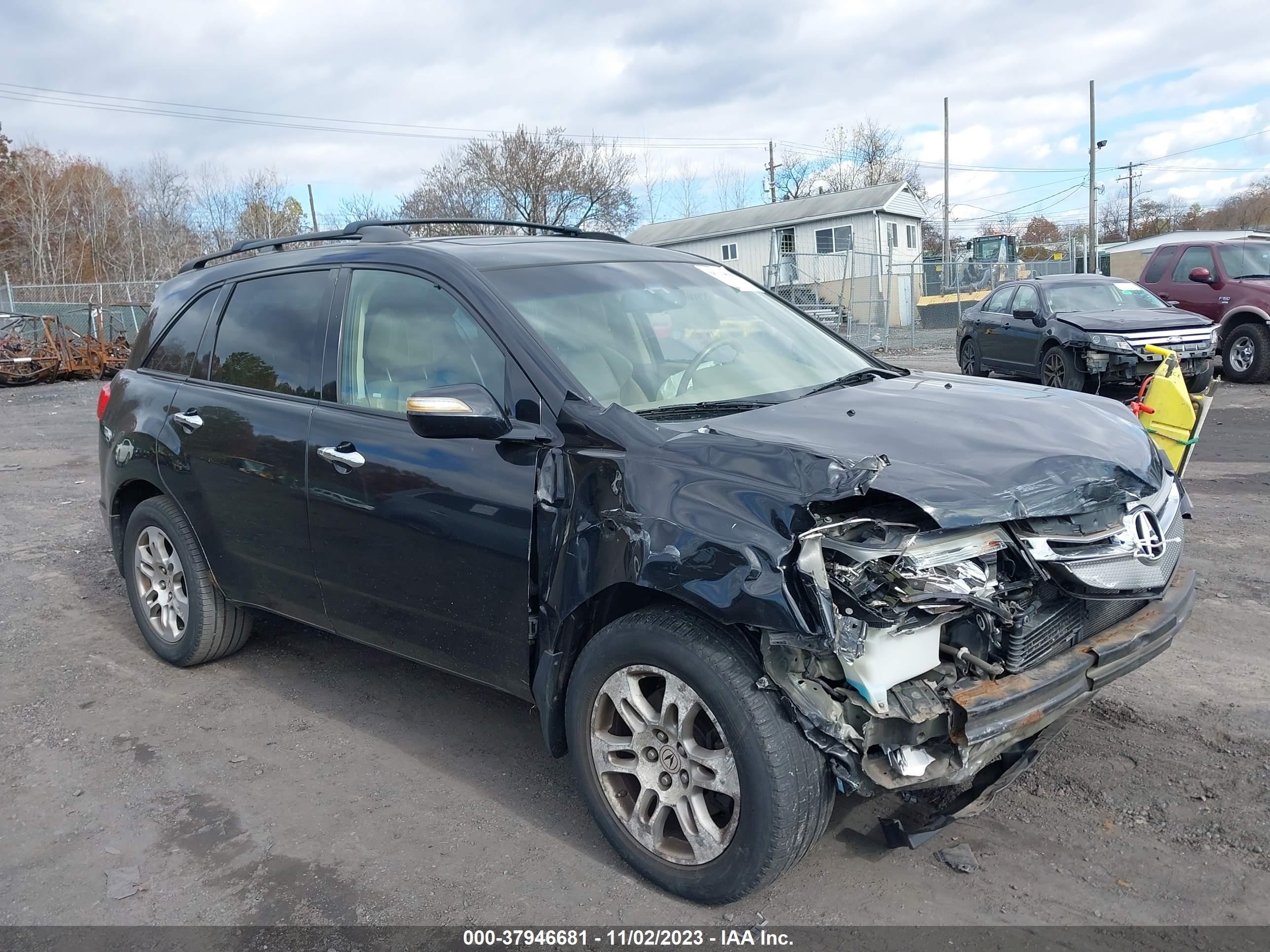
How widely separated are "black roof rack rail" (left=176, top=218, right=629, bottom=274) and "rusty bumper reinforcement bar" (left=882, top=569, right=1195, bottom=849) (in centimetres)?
272

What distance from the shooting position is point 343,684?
188 inches

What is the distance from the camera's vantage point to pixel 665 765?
2.94 m

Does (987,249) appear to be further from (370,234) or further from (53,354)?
(370,234)

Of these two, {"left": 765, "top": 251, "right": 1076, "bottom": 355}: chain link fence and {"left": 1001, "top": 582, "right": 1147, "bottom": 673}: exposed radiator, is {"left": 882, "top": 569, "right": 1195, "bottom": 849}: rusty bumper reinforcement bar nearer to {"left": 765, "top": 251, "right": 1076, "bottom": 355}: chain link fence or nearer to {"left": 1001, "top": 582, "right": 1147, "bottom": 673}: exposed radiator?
{"left": 1001, "top": 582, "right": 1147, "bottom": 673}: exposed radiator

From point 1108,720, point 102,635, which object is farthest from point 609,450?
point 102,635

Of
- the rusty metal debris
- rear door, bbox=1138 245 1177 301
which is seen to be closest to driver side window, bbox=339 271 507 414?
rear door, bbox=1138 245 1177 301

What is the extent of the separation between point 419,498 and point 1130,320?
1124cm

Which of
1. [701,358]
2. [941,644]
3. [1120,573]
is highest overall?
[701,358]

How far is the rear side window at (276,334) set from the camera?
4.08 metres

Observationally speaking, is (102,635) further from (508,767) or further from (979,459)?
(979,459)

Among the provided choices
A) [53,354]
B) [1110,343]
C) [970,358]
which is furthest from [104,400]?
[53,354]

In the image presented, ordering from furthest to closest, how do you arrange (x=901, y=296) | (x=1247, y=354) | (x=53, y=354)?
(x=901, y=296) → (x=53, y=354) → (x=1247, y=354)

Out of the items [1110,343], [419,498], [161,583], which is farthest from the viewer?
[1110,343]

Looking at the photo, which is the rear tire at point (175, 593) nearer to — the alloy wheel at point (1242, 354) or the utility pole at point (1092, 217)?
the alloy wheel at point (1242, 354)
